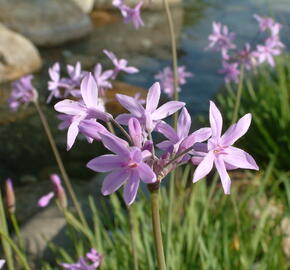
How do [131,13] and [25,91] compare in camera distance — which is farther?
[25,91]

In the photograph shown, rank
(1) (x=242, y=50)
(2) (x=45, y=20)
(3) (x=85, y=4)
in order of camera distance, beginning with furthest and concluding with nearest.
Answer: (3) (x=85, y=4), (2) (x=45, y=20), (1) (x=242, y=50)

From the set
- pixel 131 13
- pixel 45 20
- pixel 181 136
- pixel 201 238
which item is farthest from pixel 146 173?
pixel 45 20

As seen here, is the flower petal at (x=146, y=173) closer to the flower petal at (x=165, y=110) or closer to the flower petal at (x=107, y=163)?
→ the flower petal at (x=107, y=163)

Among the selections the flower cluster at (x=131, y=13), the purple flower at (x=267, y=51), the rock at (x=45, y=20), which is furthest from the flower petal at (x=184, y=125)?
the rock at (x=45, y=20)

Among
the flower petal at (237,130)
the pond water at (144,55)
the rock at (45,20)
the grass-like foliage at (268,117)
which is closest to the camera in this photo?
the flower petal at (237,130)

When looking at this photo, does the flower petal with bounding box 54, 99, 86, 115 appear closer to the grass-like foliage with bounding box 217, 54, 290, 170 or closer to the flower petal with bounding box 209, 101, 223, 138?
the flower petal with bounding box 209, 101, 223, 138

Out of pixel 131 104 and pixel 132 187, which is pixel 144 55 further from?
pixel 132 187

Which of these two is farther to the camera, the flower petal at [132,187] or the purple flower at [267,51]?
the purple flower at [267,51]
